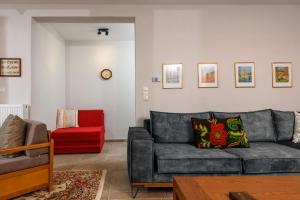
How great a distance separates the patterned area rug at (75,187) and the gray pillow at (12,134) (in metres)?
0.59

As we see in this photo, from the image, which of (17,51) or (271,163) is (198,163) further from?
(17,51)

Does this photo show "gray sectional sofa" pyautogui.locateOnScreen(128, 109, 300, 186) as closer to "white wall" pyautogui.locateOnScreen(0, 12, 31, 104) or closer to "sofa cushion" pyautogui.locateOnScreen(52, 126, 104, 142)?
"sofa cushion" pyautogui.locateOnScreen(52, 126, 104, 142)

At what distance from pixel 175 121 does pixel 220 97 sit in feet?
3.14

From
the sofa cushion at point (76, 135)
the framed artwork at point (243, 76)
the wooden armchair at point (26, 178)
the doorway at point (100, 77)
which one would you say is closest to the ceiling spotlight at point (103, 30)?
the doorway at point (100, 77)

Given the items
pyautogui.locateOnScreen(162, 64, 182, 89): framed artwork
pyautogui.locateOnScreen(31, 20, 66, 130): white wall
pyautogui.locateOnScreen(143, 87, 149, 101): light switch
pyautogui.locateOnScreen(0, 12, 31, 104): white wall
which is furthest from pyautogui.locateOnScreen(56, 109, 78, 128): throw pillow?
pyautogui.locateOnScreen(162, 64, 182, 89): framed artwork

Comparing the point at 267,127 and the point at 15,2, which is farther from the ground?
the point at 15,2

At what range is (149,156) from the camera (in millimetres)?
2398

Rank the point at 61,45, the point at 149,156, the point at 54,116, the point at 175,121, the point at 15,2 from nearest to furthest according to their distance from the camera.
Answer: the point at 149,156
the point at 175,121
the point at 15,2
the point at 54,116
the point at 61,45

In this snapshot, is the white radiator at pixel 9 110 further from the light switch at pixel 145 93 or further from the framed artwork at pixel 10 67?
the light switch at pixel 145 93

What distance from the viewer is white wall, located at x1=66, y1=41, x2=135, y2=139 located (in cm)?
568

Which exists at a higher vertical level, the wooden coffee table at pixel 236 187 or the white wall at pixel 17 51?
the white wall at pixel 17 51

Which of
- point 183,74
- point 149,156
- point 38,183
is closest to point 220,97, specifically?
point 183,74

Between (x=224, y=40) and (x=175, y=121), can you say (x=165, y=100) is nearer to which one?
(x=175, y=121)

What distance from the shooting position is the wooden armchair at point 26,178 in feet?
7.30
